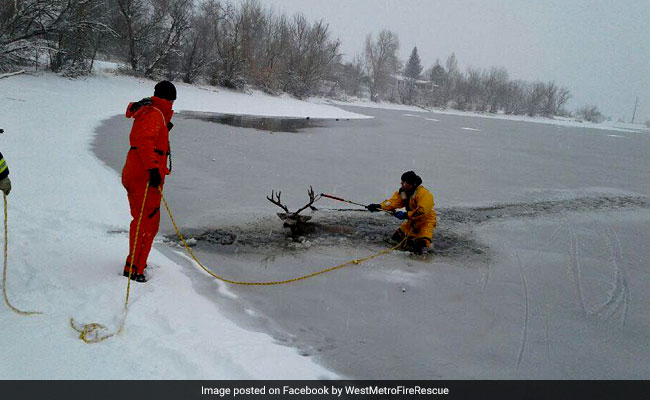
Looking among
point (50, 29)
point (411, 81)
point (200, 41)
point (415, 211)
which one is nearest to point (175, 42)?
point (200, 41)

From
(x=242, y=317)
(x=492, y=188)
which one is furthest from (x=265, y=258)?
(x=492, y=188)

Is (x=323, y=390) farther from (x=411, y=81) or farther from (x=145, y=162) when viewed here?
(x=411, y=81)

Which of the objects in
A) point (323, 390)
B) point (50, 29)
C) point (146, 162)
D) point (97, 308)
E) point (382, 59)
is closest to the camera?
point (323, 390)

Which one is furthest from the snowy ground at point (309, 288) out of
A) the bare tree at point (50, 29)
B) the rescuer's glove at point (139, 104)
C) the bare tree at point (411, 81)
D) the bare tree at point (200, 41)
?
the bare tree at point (411, 81)

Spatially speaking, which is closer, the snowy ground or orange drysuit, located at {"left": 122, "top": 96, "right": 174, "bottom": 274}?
the snowy ground

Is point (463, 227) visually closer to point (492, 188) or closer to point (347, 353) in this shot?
point (492, 188)

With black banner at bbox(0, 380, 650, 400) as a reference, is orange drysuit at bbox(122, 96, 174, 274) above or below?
above

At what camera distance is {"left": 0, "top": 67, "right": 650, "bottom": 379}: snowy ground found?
2984 millimetres

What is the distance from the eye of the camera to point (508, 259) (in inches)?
237

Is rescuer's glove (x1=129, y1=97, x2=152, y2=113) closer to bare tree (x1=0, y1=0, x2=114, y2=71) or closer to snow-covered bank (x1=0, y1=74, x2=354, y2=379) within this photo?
snow-covered bank (x1=0, y1=74, x2=354, y2=379)

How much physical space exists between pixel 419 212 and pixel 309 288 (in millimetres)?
1977

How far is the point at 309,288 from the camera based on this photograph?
15.0ft

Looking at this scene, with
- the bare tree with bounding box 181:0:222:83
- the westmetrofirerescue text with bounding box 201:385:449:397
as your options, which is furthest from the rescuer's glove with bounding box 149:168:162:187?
the bare tree with bounding box 181:0:222:83

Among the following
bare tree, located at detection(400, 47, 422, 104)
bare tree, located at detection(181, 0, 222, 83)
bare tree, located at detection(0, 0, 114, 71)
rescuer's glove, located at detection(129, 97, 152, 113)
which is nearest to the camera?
rescuer's glove, located at detection(129, 97, 152, 113)
